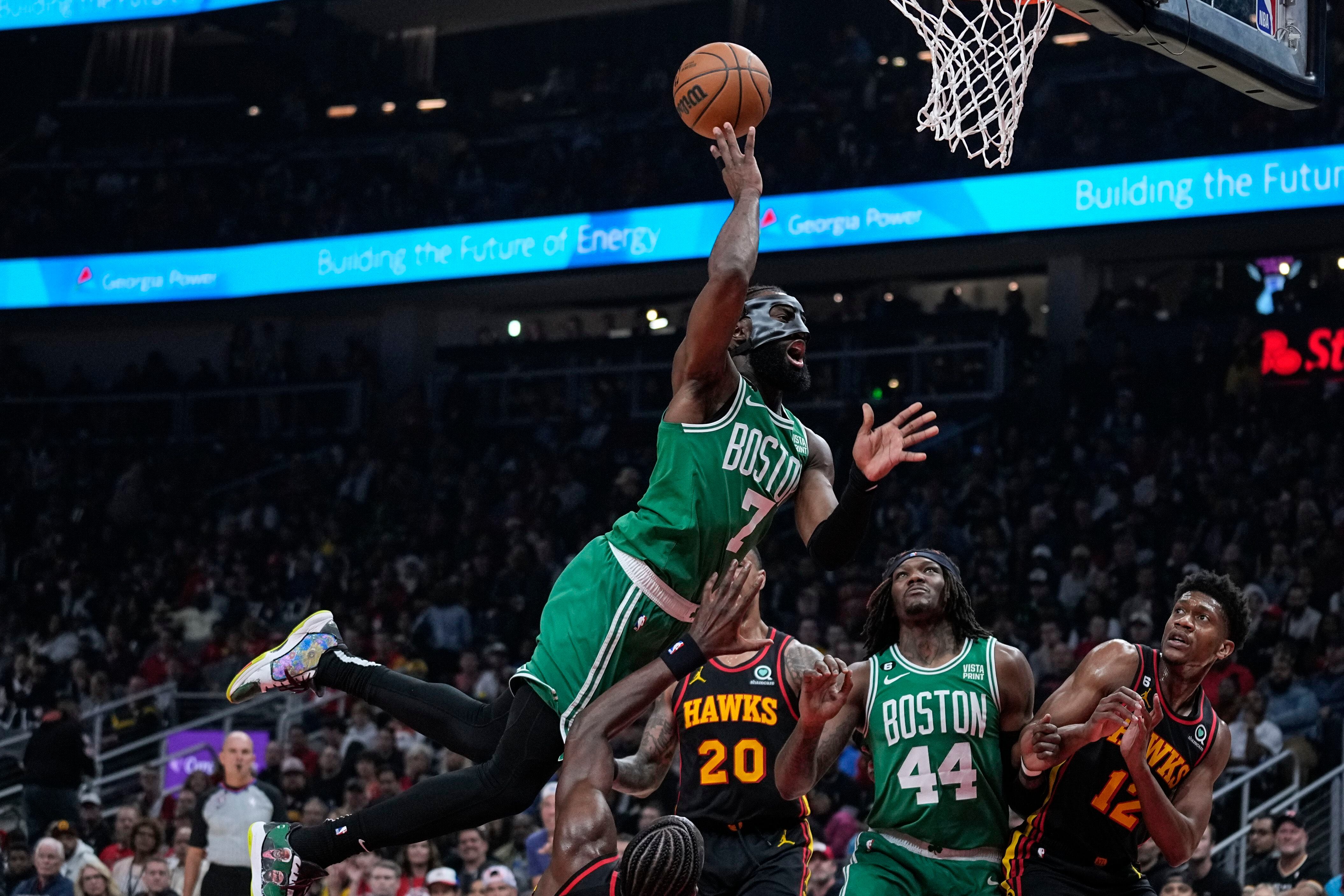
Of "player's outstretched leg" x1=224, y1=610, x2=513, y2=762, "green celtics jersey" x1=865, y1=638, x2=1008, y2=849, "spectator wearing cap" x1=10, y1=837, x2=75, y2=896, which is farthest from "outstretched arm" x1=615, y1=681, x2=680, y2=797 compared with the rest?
"spectator wearing cap" x1=10, y1=837, x2=75, y2=896

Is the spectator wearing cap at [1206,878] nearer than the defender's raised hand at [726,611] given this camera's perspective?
No

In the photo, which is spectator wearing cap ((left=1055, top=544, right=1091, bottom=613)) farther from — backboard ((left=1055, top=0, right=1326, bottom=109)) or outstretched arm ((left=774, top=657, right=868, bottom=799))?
outstretched arm ((left=774, top=657, right=868, bottom=799))

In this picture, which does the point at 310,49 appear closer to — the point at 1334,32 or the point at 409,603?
the point at 409,603

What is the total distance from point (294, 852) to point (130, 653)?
13.9 meters

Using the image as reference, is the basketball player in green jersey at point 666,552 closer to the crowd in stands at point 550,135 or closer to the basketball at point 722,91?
the basketball at point 722,91

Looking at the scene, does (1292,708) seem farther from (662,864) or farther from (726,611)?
(662,864)

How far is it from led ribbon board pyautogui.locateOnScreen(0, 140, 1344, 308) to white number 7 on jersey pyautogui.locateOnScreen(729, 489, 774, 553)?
11.6 m

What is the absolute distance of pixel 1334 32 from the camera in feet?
64.6

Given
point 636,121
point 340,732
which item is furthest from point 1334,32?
point 340,732

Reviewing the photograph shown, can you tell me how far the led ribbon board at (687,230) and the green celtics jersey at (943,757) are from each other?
36.5ft

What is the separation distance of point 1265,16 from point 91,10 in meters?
17.8

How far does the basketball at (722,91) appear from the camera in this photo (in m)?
6.11

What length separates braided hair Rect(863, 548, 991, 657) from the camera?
672 centimetres

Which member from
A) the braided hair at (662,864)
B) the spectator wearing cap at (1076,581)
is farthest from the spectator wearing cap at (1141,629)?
the braided hair at (662,864)
